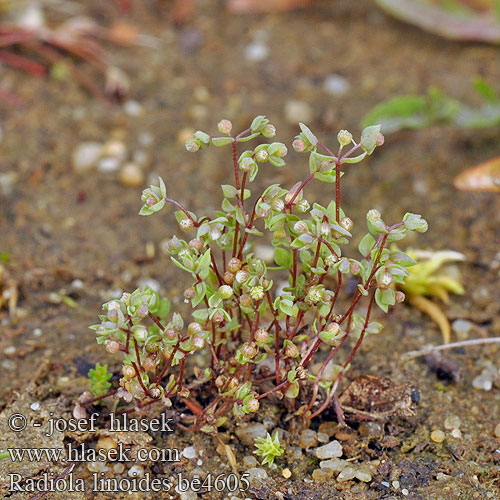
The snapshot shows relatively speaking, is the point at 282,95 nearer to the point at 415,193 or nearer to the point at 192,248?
the point at 415,193

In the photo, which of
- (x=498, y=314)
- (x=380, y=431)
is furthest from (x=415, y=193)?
(x=380, y=431)

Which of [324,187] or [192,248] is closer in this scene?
[192,248]

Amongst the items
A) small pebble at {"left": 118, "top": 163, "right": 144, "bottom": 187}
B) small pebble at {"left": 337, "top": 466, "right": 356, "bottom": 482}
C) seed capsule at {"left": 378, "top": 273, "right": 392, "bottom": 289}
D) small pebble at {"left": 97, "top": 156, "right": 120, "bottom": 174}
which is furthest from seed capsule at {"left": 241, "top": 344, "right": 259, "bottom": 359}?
small pebble at {"left": 97, "top": 156, "right": 120, "bottom": 174}

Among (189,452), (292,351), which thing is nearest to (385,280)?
(292,351)

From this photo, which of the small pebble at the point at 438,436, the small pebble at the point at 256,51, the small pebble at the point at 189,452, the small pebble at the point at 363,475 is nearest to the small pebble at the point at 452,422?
the small pebble at the point at 438,436

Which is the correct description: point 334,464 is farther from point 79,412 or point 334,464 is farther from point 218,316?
point 79,412
